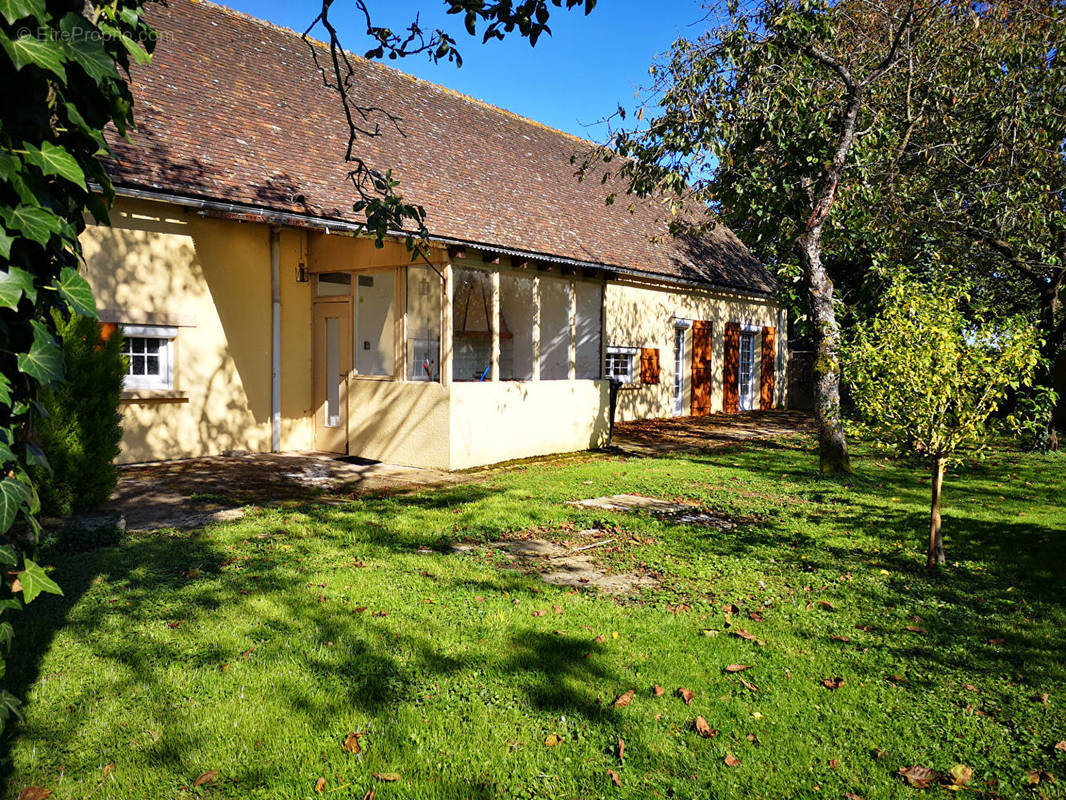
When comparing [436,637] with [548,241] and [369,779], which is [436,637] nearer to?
[369,779]

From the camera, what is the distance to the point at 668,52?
996 cm

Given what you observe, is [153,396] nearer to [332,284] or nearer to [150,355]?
[150,355]

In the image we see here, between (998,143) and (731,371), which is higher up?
(998,143)

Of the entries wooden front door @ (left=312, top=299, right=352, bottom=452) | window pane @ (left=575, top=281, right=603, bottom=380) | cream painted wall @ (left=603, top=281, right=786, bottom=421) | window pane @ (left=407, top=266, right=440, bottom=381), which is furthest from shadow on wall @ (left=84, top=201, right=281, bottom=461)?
cream painted wall @ (left=603, top=281, right=786, bottom=421)

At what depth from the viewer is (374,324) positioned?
11.5m

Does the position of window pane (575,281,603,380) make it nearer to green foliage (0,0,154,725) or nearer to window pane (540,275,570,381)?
window pane (540,275,570,381)

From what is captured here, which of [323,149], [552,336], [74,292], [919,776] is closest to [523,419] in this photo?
[552,336]

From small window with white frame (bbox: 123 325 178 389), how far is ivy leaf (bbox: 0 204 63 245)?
9.24 m

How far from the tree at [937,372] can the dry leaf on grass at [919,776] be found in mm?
3269

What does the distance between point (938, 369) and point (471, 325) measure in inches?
437

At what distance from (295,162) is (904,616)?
10.2 m

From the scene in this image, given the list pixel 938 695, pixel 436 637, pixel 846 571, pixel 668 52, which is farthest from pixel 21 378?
pixel 668 52

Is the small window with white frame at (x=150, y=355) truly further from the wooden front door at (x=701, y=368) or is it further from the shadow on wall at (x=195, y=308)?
the wooden front door at (x=701, y=368)

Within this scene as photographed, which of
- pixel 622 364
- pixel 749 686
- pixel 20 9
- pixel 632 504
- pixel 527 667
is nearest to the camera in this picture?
pixel 20 9
